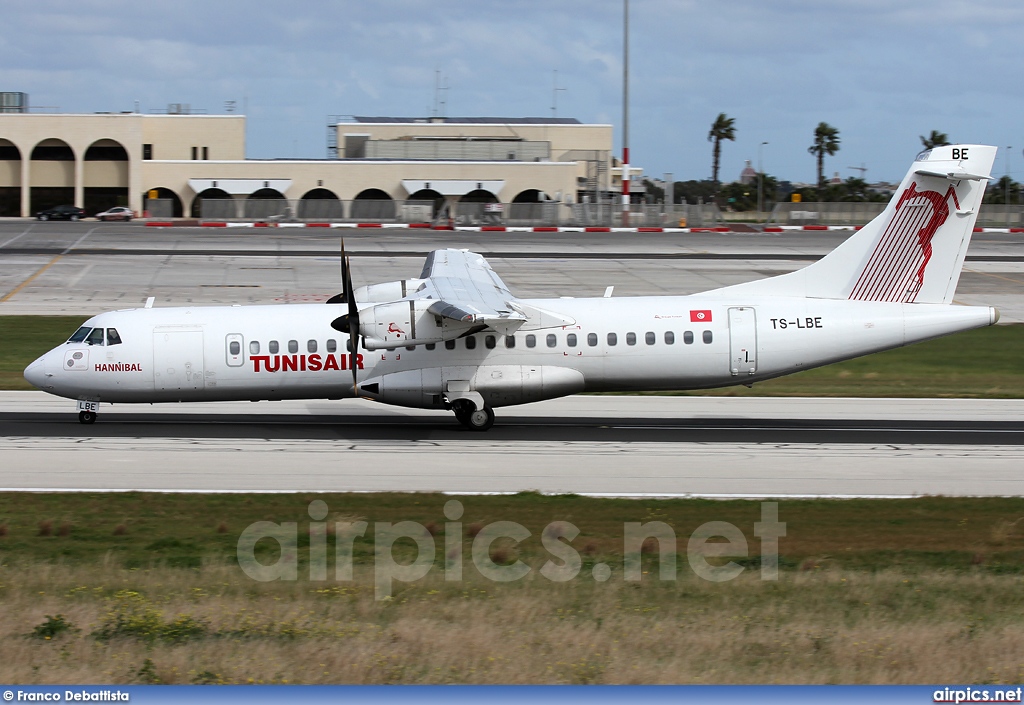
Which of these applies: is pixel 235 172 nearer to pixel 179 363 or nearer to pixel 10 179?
pixel 10 179

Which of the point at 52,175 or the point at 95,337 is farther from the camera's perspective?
the point at 52,175

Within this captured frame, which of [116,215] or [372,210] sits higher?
[372,210]

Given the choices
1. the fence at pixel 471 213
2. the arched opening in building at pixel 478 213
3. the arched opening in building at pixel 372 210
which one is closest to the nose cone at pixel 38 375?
the fence at pixel 471 213

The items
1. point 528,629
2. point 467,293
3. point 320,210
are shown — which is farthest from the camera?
point 320,210

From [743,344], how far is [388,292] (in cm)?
831

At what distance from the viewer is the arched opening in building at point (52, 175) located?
107 metres

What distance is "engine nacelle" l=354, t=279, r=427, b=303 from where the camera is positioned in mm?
25594

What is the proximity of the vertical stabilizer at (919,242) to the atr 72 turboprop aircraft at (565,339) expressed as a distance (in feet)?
0.10

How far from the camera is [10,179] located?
107000 millimetres

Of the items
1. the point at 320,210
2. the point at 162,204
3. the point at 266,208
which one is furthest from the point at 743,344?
the point at 162,204

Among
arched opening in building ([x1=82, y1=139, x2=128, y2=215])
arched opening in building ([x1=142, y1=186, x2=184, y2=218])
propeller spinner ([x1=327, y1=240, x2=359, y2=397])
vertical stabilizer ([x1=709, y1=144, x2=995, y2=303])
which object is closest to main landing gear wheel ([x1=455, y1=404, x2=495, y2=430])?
propeller spinner ([x1=327, y1=240, x2=359, y2=397])

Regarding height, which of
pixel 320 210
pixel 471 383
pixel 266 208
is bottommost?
pixel 471 383
